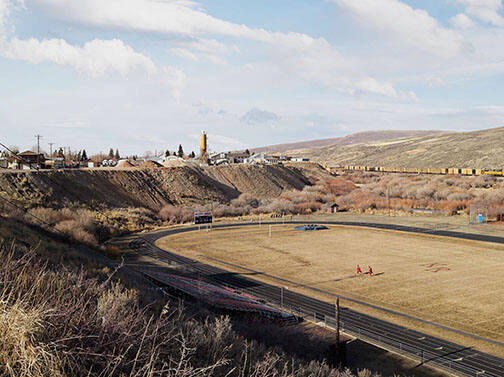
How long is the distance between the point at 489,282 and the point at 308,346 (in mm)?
24620

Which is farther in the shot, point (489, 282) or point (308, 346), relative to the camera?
point (489, 282)

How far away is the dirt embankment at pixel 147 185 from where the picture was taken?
70.7m

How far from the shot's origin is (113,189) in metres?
87.1

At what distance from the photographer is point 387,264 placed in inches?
1859

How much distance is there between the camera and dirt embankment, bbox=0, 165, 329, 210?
2783 inches

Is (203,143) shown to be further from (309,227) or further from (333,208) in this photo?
(309,227)

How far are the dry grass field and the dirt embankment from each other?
23735 millimetres

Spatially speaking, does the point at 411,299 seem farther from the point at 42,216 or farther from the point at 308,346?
the point at 42,216

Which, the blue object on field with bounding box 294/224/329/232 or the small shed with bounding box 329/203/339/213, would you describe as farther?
the small shed with bounding box 329/203/339/213

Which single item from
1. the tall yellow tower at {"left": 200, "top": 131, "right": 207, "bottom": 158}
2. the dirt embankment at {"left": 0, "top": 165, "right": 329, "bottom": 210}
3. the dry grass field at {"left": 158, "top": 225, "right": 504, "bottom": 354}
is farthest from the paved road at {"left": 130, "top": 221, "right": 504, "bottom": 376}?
the tall yellow tower at {"left": 200, "top": 131, "right": 207, "bottom": 158}

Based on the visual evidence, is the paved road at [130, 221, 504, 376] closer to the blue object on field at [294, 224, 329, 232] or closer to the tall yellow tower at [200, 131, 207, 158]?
the blue object on field at [294, 224, 329, 232]

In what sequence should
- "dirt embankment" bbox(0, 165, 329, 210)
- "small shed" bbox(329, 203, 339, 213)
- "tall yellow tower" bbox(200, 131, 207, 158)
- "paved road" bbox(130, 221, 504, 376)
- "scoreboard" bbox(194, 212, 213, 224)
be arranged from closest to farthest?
1. "paved road" bbox(130, 221, 504, 376)
2. "scoreboard" bbox(194, 212, 213, 224)
3. "dirt embankment" bbox(0, 165, 329, 210)
4. "small shed" bbox(329, 203, 339, 213)
5. "tall yellow tower" bbox(200, 131, 207, 158)

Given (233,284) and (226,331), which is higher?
(226,331)

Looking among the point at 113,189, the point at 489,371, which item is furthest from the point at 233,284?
the point at 113,189
